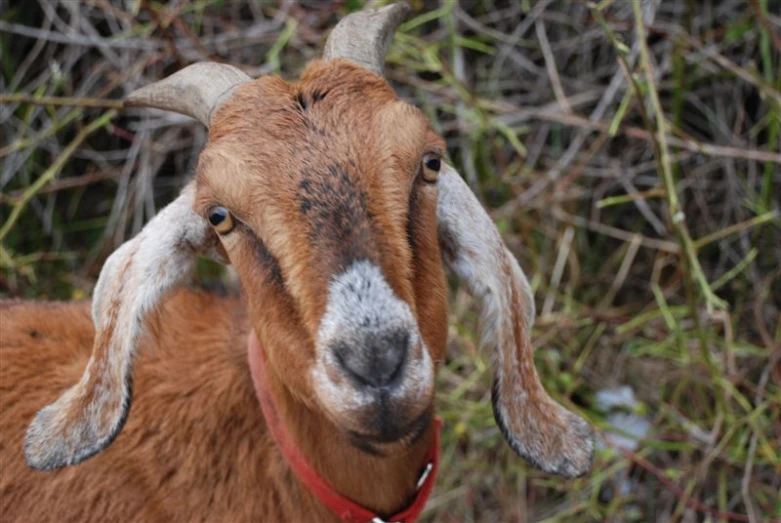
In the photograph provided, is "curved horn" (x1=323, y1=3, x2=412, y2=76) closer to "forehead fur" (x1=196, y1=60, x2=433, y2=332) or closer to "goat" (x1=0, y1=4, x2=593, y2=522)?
"goat" (x1=0, y1=4, x2=593, y2=522)

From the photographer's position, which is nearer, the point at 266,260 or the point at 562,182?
the point at 266,260

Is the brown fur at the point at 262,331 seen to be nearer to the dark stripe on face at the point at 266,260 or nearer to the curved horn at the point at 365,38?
the dark stripe on face at the point at 266,260

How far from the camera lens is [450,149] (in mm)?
5328

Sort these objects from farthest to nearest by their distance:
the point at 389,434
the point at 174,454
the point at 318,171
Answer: the point at 174,454 < the point at 318,171 < the point at 389,434

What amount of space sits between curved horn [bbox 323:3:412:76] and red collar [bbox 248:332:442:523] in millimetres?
852

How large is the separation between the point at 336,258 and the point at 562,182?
286 centimetres

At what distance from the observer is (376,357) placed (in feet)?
7.00

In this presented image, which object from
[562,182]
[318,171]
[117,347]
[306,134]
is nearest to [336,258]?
[318,171]

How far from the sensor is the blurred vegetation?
14.0 ft

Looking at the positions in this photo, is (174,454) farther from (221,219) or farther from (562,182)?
(562,182)

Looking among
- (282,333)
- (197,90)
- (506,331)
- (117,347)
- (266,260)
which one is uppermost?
(197,90)

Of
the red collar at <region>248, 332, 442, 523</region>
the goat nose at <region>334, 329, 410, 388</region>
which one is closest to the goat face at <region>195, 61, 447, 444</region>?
the goat nose at <region>334, 329, 410, 388</region>

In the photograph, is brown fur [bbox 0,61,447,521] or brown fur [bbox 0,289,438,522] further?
brown fur [bbox 0,289,438,522]

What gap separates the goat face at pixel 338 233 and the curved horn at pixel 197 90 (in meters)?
0.08
